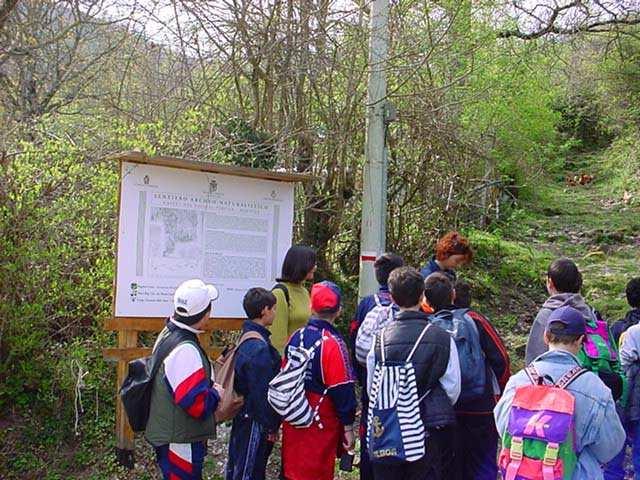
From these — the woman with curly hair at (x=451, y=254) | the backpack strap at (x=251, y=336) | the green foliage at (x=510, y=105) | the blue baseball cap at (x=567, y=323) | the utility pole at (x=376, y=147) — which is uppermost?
the green foliage at (x=510, y=105)

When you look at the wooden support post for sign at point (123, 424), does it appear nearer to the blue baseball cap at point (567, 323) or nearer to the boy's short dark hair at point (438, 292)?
the boy's short dark hair at point (438, 292)

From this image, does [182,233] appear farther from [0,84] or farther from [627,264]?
[627,264]

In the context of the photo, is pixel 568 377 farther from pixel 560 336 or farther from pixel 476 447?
pixel 476 447

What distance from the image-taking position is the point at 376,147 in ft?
21.8

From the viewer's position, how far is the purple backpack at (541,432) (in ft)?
10.3

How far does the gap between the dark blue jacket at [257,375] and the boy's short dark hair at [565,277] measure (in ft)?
6.08

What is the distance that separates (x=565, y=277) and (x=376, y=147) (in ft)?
8.79

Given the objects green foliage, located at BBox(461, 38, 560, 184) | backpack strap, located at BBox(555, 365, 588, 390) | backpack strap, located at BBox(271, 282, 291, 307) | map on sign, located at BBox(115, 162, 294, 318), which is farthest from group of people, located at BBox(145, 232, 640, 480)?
green foliage, located at BBox(461, 38, 560, 184)

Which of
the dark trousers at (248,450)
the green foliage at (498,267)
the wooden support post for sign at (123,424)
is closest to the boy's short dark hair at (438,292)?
the dark trousers at (248,450)

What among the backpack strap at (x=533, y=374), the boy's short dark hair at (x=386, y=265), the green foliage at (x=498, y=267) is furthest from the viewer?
the green foliage at (x=498, y=267)

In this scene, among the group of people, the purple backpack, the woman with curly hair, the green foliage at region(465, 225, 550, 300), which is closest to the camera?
the purple backpack

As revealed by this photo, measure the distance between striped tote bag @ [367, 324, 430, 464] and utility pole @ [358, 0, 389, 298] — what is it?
103 inches

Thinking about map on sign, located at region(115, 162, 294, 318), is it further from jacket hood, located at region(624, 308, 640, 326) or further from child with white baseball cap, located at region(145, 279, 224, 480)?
jacket hood, located at region(624, 308, 640, 326)

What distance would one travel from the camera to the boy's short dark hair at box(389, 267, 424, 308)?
4016 mm
